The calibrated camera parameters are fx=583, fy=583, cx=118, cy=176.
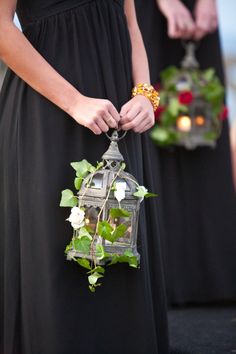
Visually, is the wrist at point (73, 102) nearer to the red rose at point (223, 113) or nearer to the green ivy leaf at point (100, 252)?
the green ivy leaf at point (100, 252)

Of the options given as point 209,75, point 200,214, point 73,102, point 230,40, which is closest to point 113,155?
point 73,102

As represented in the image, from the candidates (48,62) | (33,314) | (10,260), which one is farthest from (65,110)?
(33,314)

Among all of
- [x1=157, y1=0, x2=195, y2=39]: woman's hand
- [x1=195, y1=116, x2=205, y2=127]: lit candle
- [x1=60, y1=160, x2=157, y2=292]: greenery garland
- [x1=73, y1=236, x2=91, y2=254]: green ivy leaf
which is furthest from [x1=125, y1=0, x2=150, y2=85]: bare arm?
[x1=195, y1=116, x2=205, y2=127]: lit candle

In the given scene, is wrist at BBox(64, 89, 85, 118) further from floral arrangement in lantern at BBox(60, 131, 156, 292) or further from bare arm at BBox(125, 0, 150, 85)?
bare arm at BBox(125, 0, 150, 85)

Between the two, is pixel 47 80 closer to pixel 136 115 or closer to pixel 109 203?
pixel 136 115

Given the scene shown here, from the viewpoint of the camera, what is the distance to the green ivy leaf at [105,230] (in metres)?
1.66

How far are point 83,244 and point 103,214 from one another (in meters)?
0.11

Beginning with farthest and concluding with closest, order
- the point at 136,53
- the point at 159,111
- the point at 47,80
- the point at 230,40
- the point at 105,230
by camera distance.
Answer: the point at 230,40, the point at 159,111, the point at 136,53, the point at 47,80, the point at 105,230

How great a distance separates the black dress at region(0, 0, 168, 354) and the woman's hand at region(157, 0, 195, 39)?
1.20 meters

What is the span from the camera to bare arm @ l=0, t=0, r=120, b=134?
1.75 metres

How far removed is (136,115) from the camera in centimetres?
184

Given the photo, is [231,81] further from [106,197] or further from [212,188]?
[106,197]

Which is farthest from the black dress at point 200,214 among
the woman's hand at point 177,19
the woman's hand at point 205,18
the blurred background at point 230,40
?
the blurred background at point 230,40

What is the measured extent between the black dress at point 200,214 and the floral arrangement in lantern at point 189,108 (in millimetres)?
136
